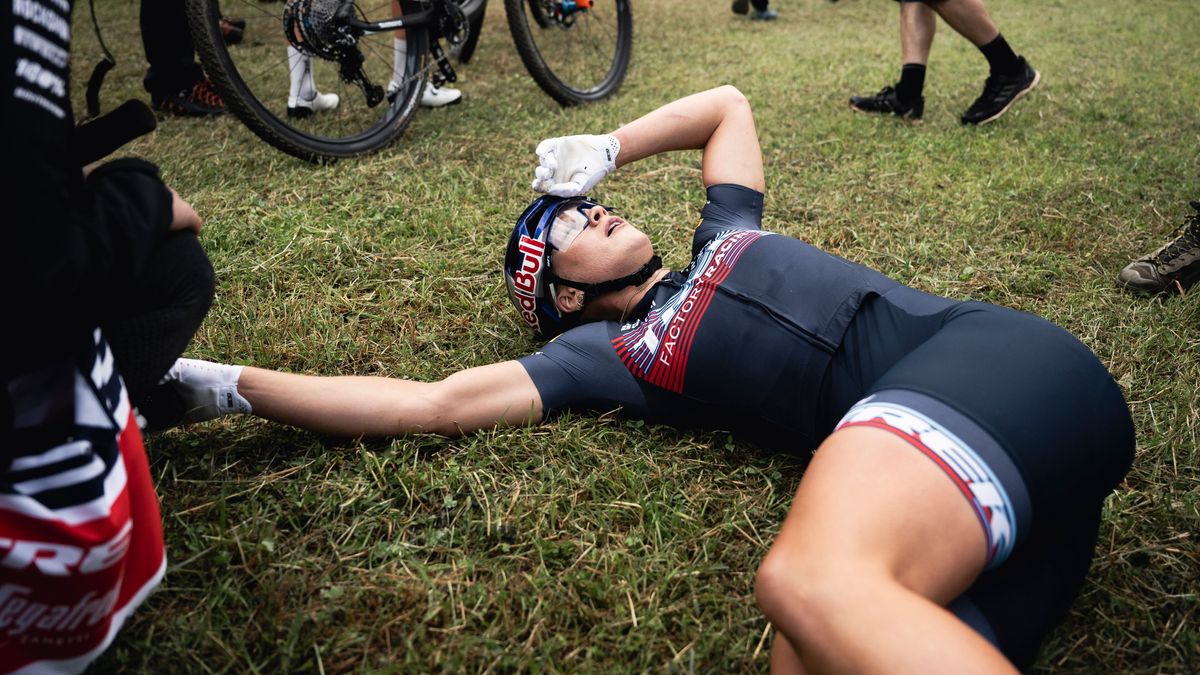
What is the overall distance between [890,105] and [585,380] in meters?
3.33

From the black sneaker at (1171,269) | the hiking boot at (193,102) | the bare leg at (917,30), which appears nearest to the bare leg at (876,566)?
the black sneaker at (1171,269)

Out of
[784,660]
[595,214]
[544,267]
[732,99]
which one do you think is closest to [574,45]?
[732,99]

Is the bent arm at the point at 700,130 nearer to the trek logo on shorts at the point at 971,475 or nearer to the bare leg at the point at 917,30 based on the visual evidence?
the trek logo on shorts at the point at 971,475

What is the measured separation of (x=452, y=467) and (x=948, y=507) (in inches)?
43.1

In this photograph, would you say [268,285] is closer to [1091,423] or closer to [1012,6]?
[1091,423]

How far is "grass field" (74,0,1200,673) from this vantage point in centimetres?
153

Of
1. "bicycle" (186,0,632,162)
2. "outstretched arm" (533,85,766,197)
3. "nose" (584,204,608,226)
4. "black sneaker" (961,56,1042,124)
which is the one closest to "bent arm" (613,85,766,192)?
"outstretched arm" (533,85,766,197)

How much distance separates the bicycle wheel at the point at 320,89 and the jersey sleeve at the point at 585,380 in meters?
2.00

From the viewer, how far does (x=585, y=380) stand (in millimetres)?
2041

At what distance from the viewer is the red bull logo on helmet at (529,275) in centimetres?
224

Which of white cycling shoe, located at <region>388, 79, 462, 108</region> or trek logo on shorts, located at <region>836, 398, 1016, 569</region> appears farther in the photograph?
white cycling shoe, located at <region>388, 79, 462, 108</region>

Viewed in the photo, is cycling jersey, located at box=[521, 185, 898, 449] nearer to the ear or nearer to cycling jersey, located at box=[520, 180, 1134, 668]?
cycling jersey, located at box=[520, 180, 1134, 668]

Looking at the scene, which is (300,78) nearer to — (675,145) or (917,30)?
(675,145)

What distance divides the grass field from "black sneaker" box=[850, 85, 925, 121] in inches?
4.9
